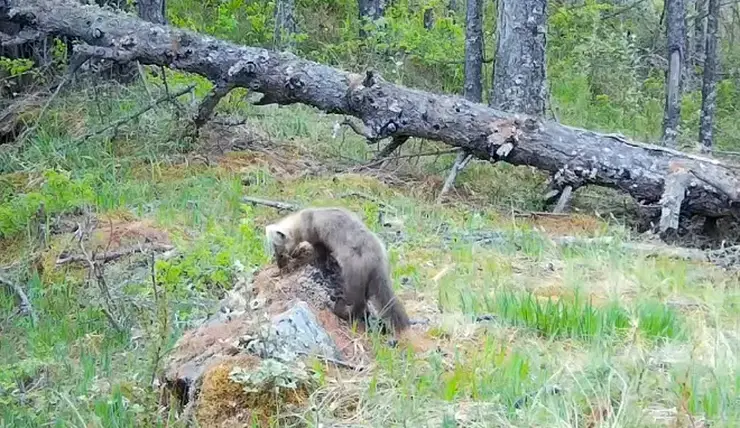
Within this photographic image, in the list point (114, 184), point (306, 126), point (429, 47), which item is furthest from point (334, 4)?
point (114, 184)

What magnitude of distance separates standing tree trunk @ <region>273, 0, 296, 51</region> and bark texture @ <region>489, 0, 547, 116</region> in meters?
3.91

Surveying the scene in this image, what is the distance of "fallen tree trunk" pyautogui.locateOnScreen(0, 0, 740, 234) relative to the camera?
891cm

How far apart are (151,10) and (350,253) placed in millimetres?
8332

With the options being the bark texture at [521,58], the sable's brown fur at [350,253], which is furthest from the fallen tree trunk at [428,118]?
Answer: the sable's brown fur at [350,253]

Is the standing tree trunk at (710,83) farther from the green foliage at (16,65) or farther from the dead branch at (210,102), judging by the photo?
the green foliage at (16,65)

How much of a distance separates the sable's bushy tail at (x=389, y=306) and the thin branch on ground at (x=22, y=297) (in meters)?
2.34

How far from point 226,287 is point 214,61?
14.5 feet

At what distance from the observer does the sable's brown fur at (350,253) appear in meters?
5.11

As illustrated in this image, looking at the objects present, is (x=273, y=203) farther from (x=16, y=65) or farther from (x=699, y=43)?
(x=699, y=43)

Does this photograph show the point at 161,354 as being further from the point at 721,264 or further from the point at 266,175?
the point at 266,175

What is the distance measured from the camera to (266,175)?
9703mm

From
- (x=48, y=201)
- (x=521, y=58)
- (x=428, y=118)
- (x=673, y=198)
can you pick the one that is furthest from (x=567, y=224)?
(x=48, y=201)

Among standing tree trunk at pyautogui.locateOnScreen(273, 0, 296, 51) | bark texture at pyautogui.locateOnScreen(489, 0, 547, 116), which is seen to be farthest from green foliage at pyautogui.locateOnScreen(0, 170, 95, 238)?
standing tree trunk at pyautogui.locateOnScreen(273, 0, 296, 51)

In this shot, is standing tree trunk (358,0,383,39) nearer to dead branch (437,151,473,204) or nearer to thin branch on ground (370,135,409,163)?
thin branch on ground (370,135,409,163)
